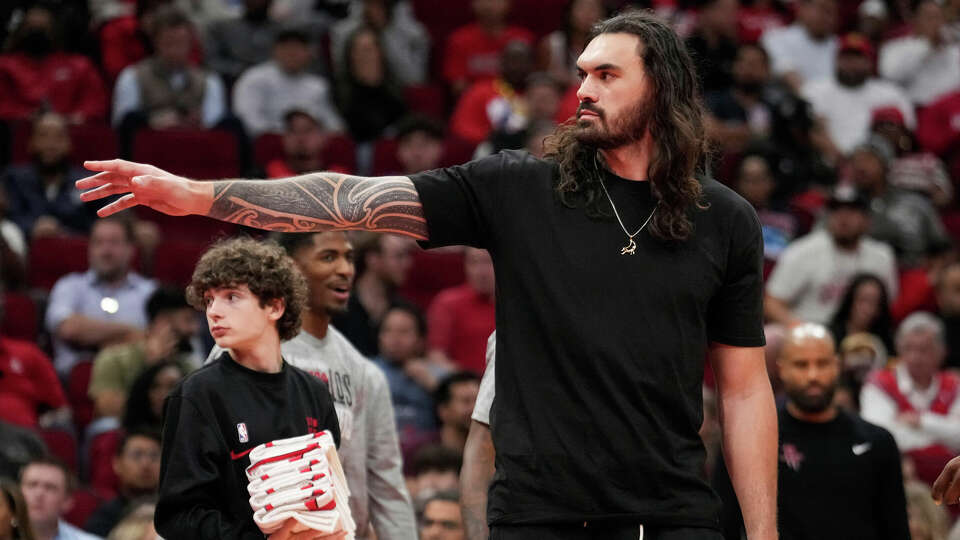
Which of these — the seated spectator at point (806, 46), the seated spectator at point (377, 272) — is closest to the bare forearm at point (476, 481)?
the seated spectator at point (377, 272)

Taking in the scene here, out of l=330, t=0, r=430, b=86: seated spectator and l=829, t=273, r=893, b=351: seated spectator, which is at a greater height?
l=330, t=0, r=430, b=86: seated spectator

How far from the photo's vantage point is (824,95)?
1298 cm

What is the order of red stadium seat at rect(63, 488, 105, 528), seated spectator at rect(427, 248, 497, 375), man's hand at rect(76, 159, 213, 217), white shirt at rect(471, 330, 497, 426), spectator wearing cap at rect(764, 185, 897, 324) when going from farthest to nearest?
spectator wearing cap at rect(764, 185, 897, 324) < seated spectator at rect(427, 248, 497, 375) < red stadium seat at rect(63, 488, 105, 528) < white shirt at rect(471, 330, 497, 426) < man's hand at rect(76, 159, 213, 217)

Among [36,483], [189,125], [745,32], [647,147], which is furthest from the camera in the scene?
[745,32]

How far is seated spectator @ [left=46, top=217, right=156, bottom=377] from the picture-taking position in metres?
8.84

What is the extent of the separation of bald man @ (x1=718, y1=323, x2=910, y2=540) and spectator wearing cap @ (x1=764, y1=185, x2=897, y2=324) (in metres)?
4.31

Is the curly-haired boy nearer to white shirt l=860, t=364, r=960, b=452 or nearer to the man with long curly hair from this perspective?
the man with long curly hair

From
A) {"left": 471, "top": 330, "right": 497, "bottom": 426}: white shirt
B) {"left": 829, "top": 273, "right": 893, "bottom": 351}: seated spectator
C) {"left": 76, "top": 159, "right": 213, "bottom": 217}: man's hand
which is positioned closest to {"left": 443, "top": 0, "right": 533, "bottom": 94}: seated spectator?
{"left": 829, "top": 273, "right": 893, "bottom": 351}: seated spectator

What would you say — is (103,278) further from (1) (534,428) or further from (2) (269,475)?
(1) (534,428)

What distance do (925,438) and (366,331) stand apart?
138 inches

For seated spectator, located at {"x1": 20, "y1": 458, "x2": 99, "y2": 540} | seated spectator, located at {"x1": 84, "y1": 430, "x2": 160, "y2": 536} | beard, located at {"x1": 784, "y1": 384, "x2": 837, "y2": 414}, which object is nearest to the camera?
beard, located at {"x1": 784, "y1": 384, "x2": 837, "y2": 414}

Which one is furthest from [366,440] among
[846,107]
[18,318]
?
[846,107]

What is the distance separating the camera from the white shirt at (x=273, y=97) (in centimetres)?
1170

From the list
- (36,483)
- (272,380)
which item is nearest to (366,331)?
(36,483)
